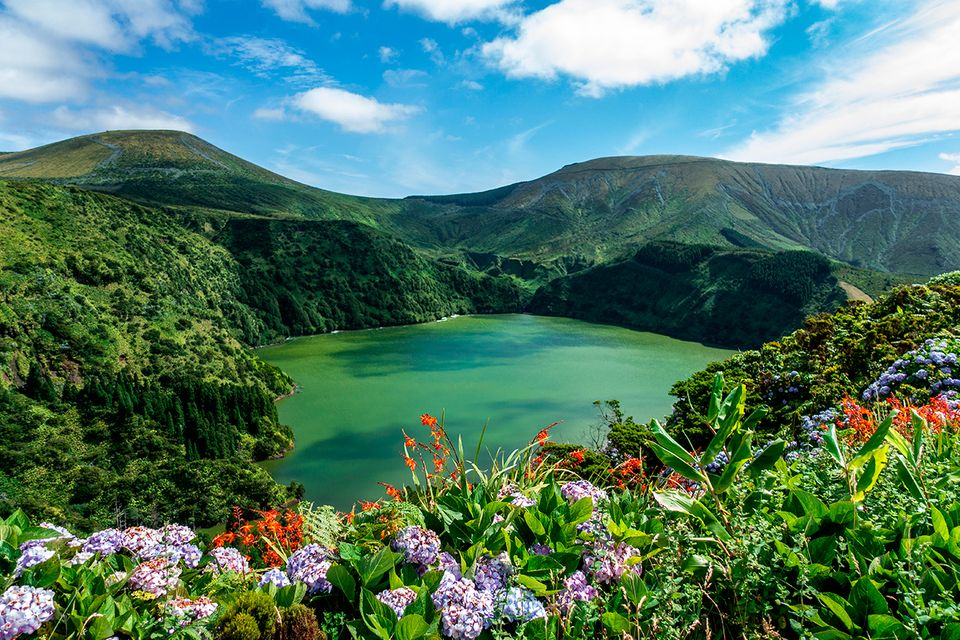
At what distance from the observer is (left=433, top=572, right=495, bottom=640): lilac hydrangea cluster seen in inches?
78.0

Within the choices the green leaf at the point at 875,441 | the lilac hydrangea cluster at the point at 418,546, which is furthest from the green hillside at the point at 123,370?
the green leaf at the point at 875,441

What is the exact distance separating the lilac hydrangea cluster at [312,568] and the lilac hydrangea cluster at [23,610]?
883 mm

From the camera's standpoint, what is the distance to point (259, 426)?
46.6 metres

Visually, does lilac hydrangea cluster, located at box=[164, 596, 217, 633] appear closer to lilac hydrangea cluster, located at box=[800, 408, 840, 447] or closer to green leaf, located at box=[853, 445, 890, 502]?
green leaf, located at box=[853, 445, 890, 502]

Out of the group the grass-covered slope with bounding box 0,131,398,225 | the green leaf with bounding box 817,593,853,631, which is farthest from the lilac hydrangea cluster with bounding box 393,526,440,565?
the grass-covered slope with bounding box 0,131,398,225

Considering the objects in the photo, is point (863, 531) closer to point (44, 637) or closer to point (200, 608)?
point (200, 608)

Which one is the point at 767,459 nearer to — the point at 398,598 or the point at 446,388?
the point at 398,598

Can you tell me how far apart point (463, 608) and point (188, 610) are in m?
1.08

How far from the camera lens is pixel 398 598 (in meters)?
2.10

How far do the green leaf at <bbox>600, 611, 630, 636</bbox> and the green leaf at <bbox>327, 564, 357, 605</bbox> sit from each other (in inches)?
41.8

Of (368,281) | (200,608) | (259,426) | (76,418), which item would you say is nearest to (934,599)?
(200,608)

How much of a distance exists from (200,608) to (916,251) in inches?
8213

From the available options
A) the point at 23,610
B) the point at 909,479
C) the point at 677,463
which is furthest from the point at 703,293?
the point at 23,610

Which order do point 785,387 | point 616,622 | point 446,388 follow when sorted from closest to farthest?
point 616,622, point 785,387, point 446,388
